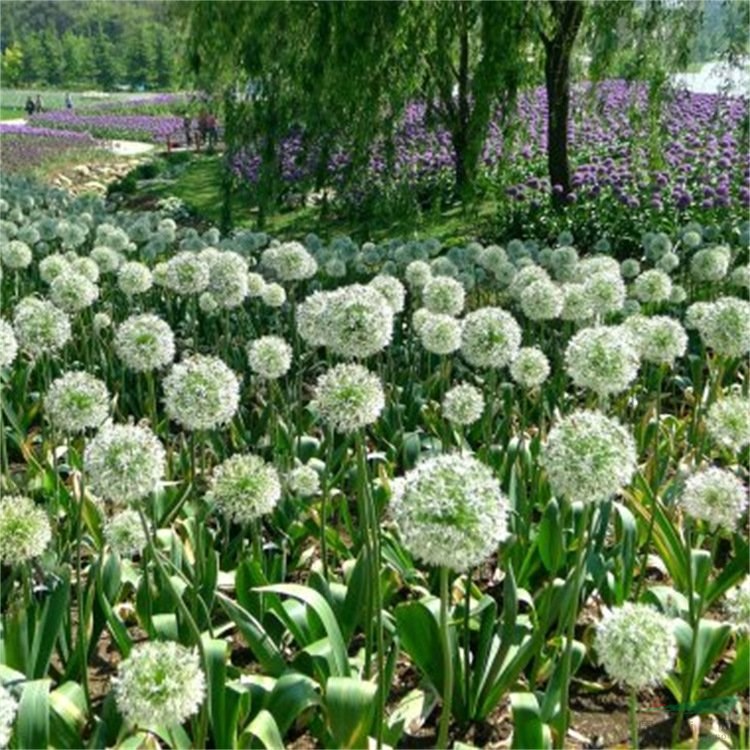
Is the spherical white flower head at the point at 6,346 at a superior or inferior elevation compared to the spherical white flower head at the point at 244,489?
superior

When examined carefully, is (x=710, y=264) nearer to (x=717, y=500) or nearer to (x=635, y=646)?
(x=717, y=500)

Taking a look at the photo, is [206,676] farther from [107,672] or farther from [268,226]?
[268,226]

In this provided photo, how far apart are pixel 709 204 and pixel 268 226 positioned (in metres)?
6.41

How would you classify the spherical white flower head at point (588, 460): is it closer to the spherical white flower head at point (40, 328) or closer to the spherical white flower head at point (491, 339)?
the spherical white flower head at point (491, 339)

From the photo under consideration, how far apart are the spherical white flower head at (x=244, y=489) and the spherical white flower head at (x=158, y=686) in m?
0.75

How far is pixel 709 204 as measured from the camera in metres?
10.3

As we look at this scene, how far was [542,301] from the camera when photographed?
15.5 feet

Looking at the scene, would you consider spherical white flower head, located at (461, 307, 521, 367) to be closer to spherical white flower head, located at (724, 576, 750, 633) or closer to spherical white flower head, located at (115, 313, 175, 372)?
spherical white flower head, located at (115, 313, 175, 372)

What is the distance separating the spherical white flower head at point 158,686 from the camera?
84.7 inches

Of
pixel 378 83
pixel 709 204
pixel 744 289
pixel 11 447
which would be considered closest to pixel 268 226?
pixel 378 83

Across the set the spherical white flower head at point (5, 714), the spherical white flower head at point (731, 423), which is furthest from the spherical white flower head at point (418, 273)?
the spherical white flower head at point (5, 714)

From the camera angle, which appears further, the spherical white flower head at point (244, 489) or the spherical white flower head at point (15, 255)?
the spherical white flower head at point (15, 255)

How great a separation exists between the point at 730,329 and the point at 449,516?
205 centimetres

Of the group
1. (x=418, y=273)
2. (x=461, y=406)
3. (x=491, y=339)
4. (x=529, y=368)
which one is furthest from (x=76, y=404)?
(x=418, y=273)
